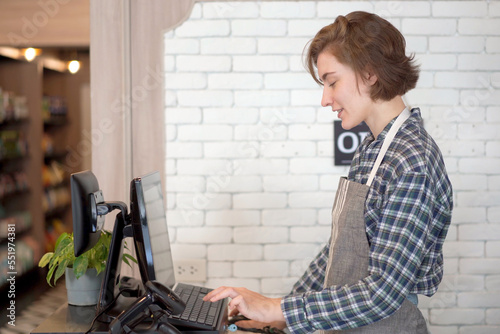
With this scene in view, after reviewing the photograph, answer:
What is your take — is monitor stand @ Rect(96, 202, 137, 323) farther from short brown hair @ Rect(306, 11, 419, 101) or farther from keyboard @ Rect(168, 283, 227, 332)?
short brown hair @ Rect(306, 11, 419, 101)

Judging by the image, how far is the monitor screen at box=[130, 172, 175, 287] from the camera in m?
1.33

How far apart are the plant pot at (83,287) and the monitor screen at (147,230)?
19 centimetres

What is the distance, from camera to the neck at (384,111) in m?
1.40

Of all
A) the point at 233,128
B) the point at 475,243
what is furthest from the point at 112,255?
the point at 475,243

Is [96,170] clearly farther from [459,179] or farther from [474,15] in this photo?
[474,15]

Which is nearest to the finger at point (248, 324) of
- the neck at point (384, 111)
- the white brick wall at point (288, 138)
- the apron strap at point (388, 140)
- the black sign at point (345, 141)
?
the apron strap at point (388, 140)

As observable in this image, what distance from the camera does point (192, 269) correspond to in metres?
2.45

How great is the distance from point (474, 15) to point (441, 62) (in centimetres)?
25

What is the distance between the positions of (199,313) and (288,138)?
1.22 metres

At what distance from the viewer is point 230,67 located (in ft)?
7.91

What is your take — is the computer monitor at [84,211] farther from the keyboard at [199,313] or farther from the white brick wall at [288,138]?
the white brick wall at [288,138]

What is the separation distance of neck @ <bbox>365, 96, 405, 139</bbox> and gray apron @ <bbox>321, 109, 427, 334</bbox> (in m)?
0.02

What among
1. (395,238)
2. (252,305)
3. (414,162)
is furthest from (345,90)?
(252,305)

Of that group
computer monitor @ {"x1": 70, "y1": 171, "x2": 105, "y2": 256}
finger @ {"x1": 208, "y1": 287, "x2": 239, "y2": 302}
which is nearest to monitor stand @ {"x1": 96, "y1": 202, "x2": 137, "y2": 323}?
computer monitor @ {"x1": 70, "y1": 171, "x2": 105, "y2": 256}
